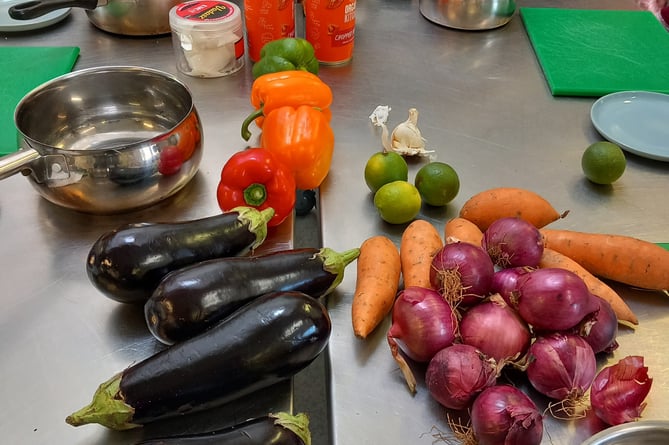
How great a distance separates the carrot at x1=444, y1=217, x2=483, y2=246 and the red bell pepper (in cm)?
24

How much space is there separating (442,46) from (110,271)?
102 centimetres

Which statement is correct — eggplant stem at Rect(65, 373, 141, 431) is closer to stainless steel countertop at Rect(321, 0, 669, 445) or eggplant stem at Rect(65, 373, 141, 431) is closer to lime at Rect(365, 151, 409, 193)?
stainless steel countertop at Rect(321, 0, 669, 445)

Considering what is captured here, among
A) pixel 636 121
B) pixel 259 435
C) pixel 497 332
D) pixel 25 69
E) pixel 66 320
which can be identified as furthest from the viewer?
pixel 25 69

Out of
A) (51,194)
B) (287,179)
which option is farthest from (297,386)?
(51,194)

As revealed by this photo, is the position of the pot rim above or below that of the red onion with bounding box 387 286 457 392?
above

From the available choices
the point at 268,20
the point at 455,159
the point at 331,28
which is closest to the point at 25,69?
the point at 268,20

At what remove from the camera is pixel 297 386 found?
112cm

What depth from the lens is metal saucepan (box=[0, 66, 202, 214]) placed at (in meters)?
0.88

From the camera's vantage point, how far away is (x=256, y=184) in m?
0.93

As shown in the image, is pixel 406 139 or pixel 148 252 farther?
pixel 406 139

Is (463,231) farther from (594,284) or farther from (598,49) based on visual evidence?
(598,49)

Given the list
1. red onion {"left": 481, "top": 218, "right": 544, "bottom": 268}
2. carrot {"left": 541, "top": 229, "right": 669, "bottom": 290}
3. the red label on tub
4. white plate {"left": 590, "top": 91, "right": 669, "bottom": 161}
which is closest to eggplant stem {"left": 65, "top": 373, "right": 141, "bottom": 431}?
red onion {"left": 481, "top": 218, "right": 544, "bottom": 268}

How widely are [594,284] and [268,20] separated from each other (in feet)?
2.71

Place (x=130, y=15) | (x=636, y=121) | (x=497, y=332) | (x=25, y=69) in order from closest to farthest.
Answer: (x=497, y=332)
(x=636, y=121)
(x=25, y=69)
(x=130, y=15)
